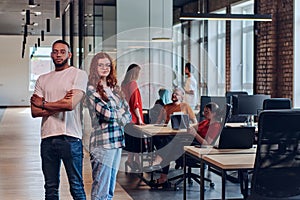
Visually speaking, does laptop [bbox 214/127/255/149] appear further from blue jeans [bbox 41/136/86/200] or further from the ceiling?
the ceiling

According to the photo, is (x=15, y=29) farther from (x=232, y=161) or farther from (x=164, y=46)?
(x=232, y=161)

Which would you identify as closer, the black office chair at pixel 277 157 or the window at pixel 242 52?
the black office chair at pixel 277 157

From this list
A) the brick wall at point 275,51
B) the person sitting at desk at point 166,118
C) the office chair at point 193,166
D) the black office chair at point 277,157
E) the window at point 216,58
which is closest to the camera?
the black office chair at point 277,157

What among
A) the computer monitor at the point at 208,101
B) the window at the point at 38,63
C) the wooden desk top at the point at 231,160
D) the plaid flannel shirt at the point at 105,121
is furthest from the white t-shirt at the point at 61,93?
the window at the point at 38,63

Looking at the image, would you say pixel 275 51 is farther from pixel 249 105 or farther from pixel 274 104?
pixel 274 104

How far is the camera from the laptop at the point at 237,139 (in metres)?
4.40

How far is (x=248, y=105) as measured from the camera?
6.98m

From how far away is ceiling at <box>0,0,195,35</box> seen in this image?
1414 cm

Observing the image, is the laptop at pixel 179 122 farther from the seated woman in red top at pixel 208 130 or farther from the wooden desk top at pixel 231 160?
the wooden desk top at pixel 231 160

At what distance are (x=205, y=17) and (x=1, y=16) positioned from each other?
41.2 feet

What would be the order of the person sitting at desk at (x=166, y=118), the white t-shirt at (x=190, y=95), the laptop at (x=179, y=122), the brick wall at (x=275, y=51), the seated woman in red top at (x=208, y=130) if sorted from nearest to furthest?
the seated woman in red top at (x=208, y=130) < the laptop at (x=179, y=122) < the person sitting at desk at (x=166, y=118) < the brick wall at (x=275, y=51) < the white t-shirt at (x=190, y=95)

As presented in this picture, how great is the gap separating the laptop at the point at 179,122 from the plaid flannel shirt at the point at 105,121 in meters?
2.03

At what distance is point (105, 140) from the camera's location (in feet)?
13.6

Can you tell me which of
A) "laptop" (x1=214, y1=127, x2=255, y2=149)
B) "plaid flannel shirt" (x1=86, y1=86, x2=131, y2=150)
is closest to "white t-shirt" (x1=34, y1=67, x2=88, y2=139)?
"plaid flannel shirt" (x1=86, y1=86, x2=131, y2=150)
